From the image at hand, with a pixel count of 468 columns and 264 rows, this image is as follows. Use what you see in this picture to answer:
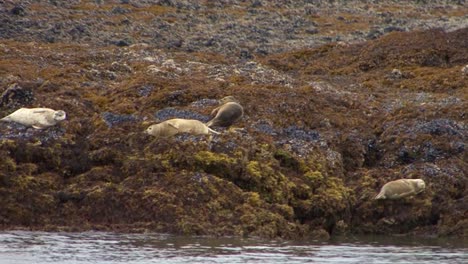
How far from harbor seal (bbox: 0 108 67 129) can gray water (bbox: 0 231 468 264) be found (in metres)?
2.45

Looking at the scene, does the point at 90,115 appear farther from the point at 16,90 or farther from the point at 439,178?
the point at 439,178

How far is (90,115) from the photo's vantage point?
678 inches

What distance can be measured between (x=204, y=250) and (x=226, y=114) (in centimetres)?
385

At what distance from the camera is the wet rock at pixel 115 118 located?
54.5 feet

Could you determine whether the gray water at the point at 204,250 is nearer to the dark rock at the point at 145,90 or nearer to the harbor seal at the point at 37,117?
the harbor seal at the point at 37,117

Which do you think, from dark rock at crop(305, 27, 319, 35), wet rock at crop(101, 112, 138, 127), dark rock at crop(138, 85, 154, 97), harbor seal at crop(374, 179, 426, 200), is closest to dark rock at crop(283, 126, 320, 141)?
harbor seal at crop(374, 179, 426, 200)

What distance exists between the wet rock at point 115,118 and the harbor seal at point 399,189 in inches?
151

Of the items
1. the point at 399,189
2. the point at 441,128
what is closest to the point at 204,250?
the point at 399,189

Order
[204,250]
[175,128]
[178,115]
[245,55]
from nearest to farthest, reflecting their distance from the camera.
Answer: [204,250] < [175,128] < [178,115] < [245,55]

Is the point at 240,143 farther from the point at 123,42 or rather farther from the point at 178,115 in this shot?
the point at 123,42

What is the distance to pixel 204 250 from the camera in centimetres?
1325

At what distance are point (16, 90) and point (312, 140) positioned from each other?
4.64 meters

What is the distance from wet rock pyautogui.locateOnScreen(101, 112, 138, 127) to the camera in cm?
1662

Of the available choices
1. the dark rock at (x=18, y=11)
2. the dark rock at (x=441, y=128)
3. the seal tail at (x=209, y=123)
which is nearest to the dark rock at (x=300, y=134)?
the seal tail at (x=209, y=123)
